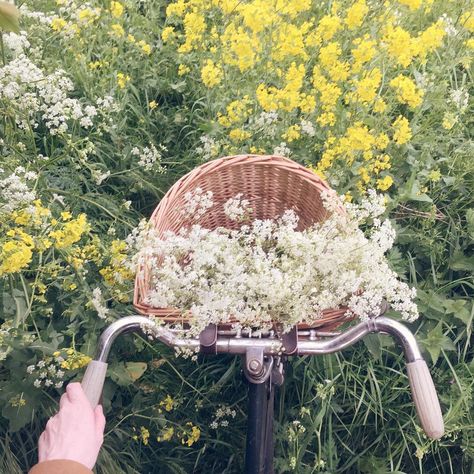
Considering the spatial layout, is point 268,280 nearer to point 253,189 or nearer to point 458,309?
point 253,189

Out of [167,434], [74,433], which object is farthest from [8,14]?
[167,434]

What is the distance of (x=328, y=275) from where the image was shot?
1.27 meters

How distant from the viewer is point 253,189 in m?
1.80

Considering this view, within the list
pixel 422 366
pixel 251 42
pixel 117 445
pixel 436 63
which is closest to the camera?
pixel 422 366

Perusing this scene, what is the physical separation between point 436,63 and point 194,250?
1819 mm

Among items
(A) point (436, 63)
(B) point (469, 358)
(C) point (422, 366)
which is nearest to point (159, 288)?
(C) point (422, 366)

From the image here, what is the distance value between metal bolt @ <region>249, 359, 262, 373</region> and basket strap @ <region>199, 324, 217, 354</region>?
0.08 meters

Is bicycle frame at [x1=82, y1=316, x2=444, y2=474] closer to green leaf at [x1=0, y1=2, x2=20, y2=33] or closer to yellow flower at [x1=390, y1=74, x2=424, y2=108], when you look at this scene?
green leaf at [x1=0, y1=2, x2=20, y2=33]

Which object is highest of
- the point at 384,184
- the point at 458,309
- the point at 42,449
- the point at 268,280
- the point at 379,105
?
the point at 379,105

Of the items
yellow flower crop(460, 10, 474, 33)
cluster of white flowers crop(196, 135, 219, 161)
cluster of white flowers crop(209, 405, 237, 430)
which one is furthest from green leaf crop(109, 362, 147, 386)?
yellow flower crop(460, 10, 474, 33)

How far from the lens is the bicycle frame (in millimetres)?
1225

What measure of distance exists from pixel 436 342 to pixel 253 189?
82 centimetres

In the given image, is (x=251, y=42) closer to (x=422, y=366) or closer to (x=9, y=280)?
(x=9, y=280)

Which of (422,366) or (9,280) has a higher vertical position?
(9,280)
